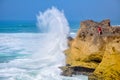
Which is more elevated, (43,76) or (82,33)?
(82,33)

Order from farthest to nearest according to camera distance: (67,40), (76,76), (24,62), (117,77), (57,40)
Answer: (57,40) < (67,40) < (24,62) < (76,76) < (117,77)

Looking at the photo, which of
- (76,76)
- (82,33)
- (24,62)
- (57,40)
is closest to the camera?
(76,76)

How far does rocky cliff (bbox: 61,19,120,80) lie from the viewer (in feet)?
49.7

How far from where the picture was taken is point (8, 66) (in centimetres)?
2389

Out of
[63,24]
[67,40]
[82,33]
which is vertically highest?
[63,24]

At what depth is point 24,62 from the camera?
25.9 m

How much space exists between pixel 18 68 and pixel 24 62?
310 centimetres

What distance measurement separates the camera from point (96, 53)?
18203 mm

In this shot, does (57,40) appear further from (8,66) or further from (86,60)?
(86,60)

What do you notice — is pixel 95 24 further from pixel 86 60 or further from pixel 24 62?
pixel 24 62

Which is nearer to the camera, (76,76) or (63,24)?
(76,76)

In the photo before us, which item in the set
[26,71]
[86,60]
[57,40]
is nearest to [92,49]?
[86,60]

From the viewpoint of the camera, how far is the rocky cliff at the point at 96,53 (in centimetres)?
1516

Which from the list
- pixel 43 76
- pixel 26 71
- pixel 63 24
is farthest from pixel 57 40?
pixel 43 76
